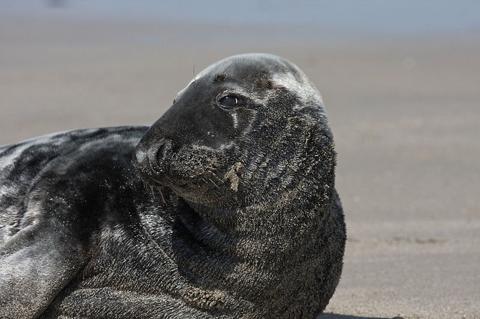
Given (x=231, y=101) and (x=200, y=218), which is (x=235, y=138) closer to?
(x=231, y=101)

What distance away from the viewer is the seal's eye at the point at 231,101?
4.25 m

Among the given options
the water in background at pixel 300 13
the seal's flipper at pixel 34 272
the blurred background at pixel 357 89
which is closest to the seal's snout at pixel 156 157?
the seal's flipper at pixel 34 272

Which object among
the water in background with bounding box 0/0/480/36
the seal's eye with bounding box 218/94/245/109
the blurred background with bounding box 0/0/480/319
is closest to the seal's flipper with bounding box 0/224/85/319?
the seal's eye with bounding box 218/94/245/109

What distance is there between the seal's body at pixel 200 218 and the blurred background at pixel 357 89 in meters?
1.41

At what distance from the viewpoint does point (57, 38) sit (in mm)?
20281

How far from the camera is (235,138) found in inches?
165

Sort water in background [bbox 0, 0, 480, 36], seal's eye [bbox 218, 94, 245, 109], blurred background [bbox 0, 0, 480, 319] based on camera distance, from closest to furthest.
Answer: seal's eye [bbox 218, 94, 245, 109] → blurred background [bbox 0, 0, 480, 319] → water in background [bbox 0, 0, 480, 36]

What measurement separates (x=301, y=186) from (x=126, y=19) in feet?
63.0

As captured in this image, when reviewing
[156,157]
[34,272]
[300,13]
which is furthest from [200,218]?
[300,13]

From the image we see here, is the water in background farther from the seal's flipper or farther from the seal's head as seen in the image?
the seal's flipper

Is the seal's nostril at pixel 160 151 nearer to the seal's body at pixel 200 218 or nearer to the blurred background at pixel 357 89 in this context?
the seal's body at pixel 200 218

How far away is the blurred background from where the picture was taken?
7035 mm

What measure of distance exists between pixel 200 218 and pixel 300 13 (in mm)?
19773

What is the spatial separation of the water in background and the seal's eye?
15893mm
